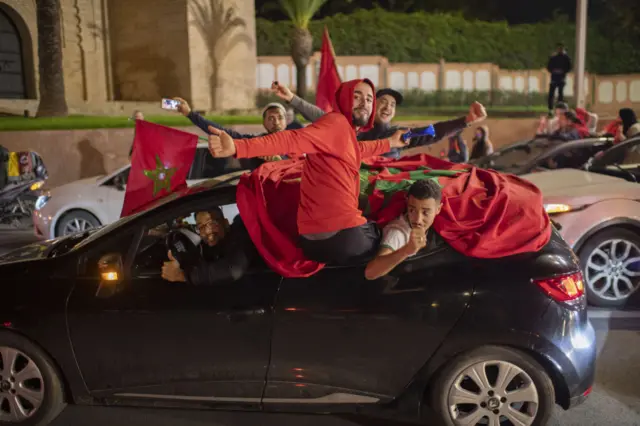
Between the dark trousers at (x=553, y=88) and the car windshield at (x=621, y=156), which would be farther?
the dark trousers at (x=553, y=88)

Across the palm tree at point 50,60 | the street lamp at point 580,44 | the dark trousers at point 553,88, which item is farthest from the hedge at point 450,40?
the palm tree at point 50,60

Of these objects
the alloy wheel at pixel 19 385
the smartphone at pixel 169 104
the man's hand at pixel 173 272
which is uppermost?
the smartphone at pixel 169 104

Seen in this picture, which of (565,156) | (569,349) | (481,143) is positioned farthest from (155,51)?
(569,349)

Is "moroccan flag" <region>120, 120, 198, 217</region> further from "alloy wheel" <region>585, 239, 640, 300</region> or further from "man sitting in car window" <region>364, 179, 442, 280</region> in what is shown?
"alloy wheel" <region>585, 239, 640, 300</region>

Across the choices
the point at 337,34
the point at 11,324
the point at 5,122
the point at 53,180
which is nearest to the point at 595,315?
the point at 11,324

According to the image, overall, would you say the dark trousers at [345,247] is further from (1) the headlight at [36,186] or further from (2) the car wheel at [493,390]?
(1) the headlight at [36,186]

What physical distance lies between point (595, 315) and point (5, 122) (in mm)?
12286

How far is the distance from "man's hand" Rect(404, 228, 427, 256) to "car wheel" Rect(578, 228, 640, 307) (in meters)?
3.22

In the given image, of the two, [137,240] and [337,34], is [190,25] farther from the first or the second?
[137,240]

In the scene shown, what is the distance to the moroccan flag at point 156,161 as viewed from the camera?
457cm

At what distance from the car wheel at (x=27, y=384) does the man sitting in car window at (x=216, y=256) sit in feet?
2.86

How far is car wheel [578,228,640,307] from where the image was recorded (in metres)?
5.82

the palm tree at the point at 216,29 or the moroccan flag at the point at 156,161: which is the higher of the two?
the palm tree at the point at 216,29

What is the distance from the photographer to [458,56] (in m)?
24.0
